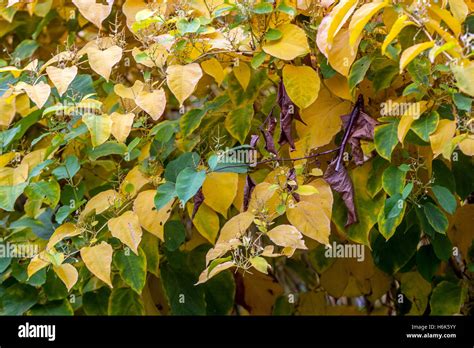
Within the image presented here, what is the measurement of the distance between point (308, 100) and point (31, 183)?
2.08 ft

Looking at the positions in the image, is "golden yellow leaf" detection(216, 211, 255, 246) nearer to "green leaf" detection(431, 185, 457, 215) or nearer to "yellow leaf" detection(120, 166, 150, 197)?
"yellow leaf" detection(120, 166, 150, 197)

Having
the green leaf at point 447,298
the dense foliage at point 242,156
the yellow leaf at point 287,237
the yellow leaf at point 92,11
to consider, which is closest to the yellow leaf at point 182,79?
the dense foliage at point 242,156

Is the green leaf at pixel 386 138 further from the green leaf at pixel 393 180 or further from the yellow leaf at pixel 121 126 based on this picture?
the yellow leaf at pixel 121 126

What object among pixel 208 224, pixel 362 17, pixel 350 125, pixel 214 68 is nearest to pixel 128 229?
pixel 208 224

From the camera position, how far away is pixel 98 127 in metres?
1.48

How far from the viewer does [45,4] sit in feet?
6.57

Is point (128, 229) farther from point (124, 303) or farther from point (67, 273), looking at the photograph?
point (124, 303)

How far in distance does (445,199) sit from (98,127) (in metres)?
0.71

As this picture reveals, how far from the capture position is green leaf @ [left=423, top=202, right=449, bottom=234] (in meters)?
1.51

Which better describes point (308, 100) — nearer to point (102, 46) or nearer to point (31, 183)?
point (102, 46)

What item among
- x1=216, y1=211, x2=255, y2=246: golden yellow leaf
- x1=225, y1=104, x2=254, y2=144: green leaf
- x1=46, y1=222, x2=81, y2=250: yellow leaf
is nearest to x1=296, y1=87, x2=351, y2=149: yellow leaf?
x1=225, y1=104, x2=254, y2=144: green leaf

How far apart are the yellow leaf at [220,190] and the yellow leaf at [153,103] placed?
7.5 inches
